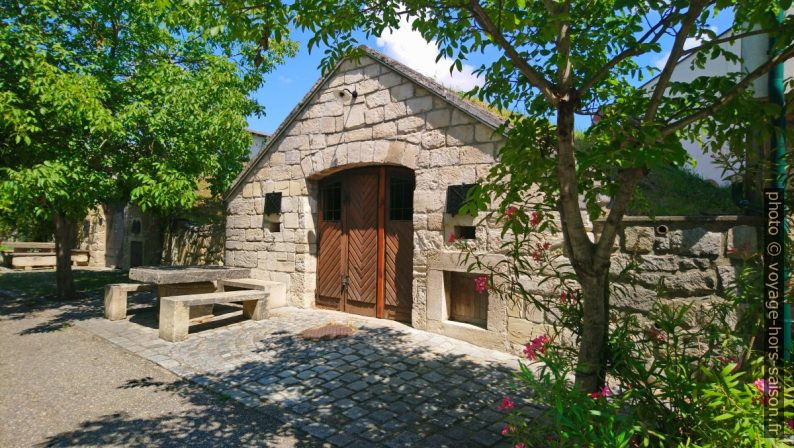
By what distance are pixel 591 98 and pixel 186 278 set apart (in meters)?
5.49

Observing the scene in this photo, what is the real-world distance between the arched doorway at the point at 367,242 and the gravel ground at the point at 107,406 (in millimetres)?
2842

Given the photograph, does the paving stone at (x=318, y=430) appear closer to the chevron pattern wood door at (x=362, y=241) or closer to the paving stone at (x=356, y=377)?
the paving stone at (x=356, y=377)

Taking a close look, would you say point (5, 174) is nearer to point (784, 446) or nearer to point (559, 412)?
point (559, 412)

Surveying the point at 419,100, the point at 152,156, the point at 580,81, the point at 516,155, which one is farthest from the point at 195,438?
the point at 152,156

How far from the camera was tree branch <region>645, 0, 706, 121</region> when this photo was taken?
1.90 metres

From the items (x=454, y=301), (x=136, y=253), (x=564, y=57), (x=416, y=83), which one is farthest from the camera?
(x=136, y=253)

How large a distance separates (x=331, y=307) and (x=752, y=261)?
17.5ft

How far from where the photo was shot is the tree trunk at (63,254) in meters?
7.73

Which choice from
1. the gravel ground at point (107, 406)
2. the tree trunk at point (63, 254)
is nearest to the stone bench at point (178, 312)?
the gravel ground at point (107, 406)

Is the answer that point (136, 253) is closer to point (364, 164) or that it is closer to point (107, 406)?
point (364, 164)

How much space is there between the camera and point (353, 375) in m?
3.92

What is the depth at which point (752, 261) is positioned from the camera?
3355 millimetres

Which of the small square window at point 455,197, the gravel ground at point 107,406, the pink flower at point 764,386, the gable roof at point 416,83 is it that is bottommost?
the gravel ground at point 107,406

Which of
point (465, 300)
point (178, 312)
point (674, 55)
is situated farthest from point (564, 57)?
point (178, 312)
